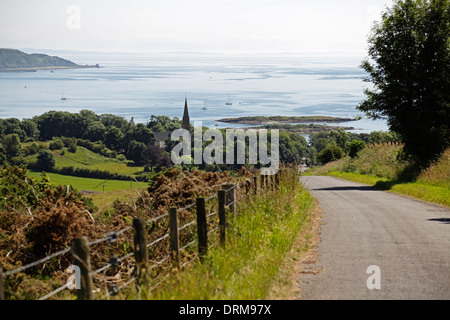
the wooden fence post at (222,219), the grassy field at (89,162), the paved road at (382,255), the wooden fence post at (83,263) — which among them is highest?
the wooden fence post at (83,263)

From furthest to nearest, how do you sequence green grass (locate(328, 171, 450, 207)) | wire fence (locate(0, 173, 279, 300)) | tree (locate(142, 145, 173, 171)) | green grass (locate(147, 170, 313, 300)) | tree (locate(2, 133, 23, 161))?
1. tree (locate(2, 133, 23, 161))
2. tree (locate(142, 145, 173, 171))
3. green grass (locate(328, 171, 450, 207))
4. green grass (locate(147, 170, 313, 300))
5. wire fence (locate(0, 173, 279, 300))

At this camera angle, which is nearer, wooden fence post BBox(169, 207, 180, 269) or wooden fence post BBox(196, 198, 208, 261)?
wooden fence post BBox(169, 207, 180, 269)

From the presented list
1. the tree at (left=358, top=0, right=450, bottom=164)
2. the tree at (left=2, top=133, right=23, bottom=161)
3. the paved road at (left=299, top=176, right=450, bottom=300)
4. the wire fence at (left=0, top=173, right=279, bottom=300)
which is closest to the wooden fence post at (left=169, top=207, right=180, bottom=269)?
the wire fence at (left=0, top=173, right=279, bottom=300)

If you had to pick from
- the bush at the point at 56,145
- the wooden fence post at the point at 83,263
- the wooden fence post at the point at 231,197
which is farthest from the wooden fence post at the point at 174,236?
the bush at the point at 56,145

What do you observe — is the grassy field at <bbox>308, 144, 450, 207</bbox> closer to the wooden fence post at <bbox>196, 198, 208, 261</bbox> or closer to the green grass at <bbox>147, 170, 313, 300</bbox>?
the green grass at <bbox>147, 170, 313, 300</bbox>

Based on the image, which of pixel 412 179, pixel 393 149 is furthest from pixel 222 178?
pixel 393 149

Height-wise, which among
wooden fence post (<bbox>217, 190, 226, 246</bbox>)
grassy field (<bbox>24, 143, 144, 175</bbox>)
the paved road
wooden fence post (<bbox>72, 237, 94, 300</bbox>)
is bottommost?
grassy field (<bbox>24, 143, 144, 175</bbox>)

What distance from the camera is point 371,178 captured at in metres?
32.6

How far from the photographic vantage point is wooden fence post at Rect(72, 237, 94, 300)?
535 cm

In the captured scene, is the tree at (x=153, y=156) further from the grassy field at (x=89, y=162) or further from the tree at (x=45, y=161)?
the tree at (x=45, y=161)

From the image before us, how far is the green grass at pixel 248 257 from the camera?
649 cm

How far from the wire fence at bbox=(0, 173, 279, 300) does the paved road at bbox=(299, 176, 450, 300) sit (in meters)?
1.99

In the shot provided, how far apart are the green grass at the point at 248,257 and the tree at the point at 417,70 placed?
1696 cm
